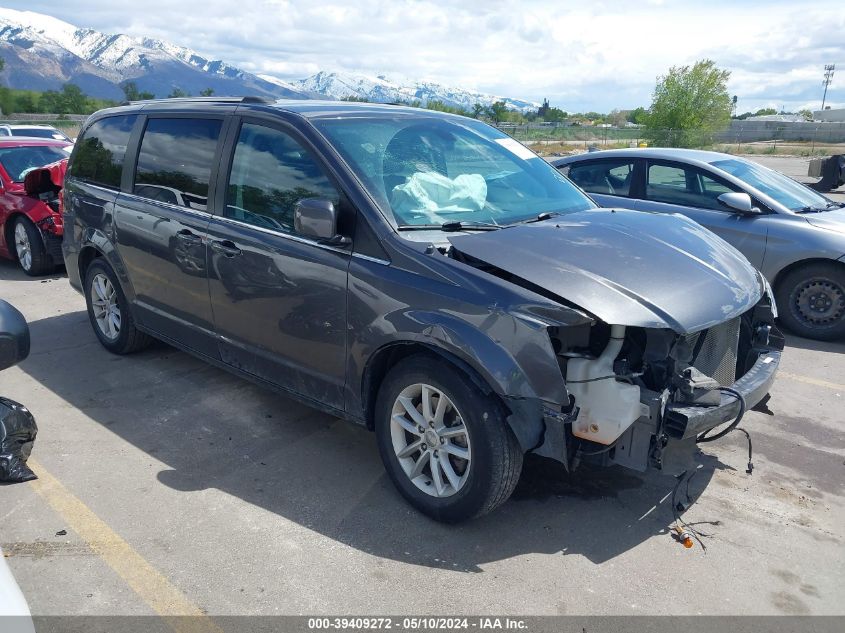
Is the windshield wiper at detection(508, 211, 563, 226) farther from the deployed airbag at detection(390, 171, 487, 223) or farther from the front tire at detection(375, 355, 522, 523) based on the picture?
the front tire at detection(375, 355, 522, 523)

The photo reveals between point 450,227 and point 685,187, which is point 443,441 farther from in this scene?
point 685,187

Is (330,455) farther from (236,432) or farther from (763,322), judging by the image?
(763,322)

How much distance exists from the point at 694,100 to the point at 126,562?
1846 inches

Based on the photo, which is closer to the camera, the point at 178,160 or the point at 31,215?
the point at 178,160

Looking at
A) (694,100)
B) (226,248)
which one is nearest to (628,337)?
(226,248)

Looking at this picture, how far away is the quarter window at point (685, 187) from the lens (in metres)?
6.82

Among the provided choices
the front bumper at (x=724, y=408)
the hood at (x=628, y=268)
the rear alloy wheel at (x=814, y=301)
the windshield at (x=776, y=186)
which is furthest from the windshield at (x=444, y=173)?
the windshield at (x=776, y=186)

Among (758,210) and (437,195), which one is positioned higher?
(437,195)

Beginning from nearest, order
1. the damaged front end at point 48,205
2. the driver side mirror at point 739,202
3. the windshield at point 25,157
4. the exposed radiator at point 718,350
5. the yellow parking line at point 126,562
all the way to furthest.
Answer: the yellow parking line at point 126,562
the exposed radiator at point 718,350
the driver side mirror at point 739,202
the damaged front end at point 48,205
the windshield at point 25,157

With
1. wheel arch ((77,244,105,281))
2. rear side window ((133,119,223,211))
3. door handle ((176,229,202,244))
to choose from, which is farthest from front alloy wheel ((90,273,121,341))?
door handle ((176,229,202,244))

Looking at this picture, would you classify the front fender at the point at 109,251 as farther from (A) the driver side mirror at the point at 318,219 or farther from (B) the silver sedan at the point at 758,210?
(B) the silver sedan at the point at 758,210

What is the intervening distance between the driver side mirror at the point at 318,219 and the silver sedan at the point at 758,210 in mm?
4083

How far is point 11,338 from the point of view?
227 cm

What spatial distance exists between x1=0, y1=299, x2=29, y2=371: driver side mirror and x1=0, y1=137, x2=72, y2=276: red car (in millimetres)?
7106
